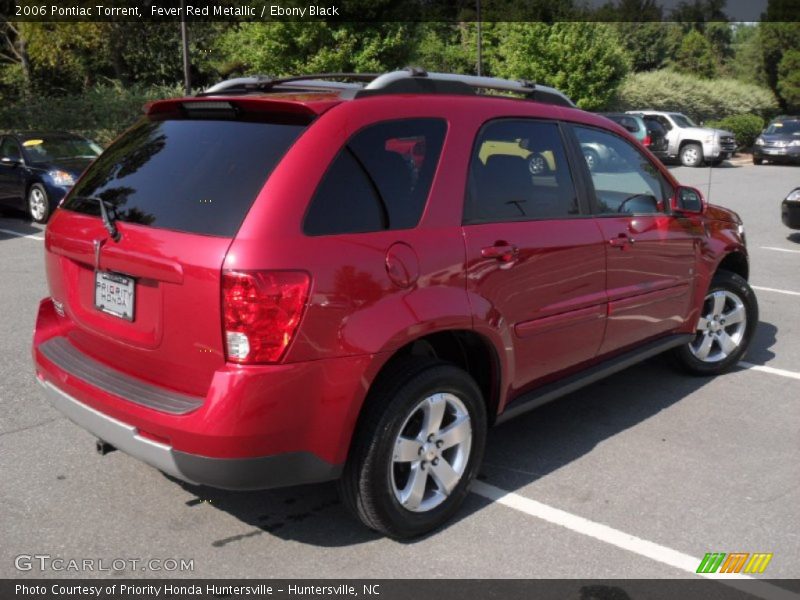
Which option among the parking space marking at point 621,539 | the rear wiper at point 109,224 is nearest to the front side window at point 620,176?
the parking space marking at point 621,539

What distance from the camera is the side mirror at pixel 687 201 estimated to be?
492 cm

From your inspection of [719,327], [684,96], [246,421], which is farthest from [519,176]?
[684,96]

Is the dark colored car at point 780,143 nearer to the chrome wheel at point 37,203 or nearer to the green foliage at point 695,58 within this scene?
the chrome wheel at point 37,203

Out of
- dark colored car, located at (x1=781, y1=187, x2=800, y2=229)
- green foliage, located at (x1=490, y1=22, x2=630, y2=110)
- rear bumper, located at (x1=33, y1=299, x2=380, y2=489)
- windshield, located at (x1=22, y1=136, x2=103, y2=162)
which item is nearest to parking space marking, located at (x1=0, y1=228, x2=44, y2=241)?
windshield, located at (x1=22, y1=136, x2=103, y2=162)

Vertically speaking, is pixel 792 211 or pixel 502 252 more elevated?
pixel 502 252

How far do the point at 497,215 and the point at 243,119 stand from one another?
1186mm

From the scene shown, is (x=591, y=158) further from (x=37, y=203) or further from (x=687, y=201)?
(x=37, y=203)

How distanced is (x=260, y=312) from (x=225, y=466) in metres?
0.57

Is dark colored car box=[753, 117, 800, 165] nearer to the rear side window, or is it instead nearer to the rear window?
the rear side window

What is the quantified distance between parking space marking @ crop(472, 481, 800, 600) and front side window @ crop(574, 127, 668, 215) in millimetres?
1566

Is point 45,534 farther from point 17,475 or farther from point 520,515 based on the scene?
point 520,515

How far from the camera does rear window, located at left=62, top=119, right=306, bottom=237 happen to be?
9.89 ft

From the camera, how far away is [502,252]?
11.9 feet

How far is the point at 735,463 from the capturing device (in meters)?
4.23
